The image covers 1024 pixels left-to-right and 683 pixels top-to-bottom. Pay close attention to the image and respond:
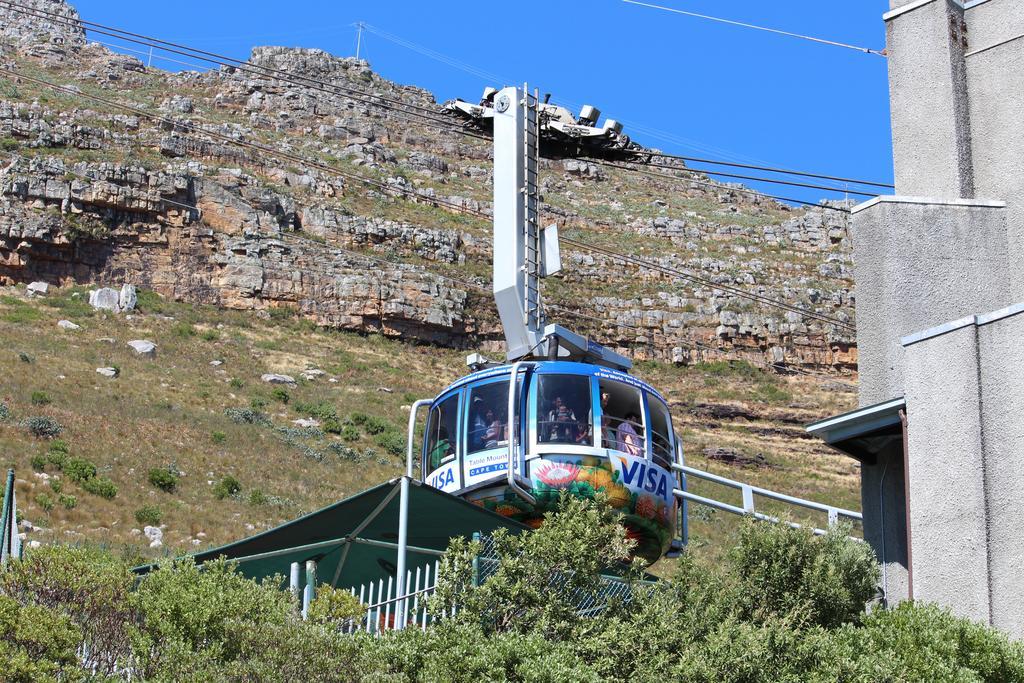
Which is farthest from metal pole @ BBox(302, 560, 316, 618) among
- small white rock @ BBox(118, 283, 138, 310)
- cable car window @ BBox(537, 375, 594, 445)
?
small white rock @ BBox(118, 283, 138, 310)

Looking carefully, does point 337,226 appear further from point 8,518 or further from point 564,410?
point 8,518

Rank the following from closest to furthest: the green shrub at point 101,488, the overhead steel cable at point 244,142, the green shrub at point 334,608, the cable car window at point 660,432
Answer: the green shrub at point 334,608 → the cable car window at point 660,432 → the green shrub at point 101,488 → the overhead steel cable at point 244,142

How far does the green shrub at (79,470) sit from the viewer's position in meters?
35.4

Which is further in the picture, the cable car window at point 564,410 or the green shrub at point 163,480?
the green shrub at point 163,480

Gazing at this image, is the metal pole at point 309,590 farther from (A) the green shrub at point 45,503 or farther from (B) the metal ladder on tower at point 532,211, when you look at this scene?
(A) the green shrub at point 45,503

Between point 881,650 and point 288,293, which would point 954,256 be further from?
point 288,293

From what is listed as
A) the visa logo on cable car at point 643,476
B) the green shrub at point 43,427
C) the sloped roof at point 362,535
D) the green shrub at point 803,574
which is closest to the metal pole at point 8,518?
the sloped roof at point 362,535

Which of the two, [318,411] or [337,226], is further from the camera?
[337,226]

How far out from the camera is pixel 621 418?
62.9ft

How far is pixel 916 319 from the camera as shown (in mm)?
13992

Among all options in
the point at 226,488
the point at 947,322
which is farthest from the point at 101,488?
the point at 947,322

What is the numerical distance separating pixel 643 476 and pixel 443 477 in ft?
8.94

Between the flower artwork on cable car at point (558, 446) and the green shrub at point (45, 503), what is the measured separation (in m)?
15.8

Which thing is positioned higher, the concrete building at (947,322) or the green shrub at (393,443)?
the green shrub at (393,443)
